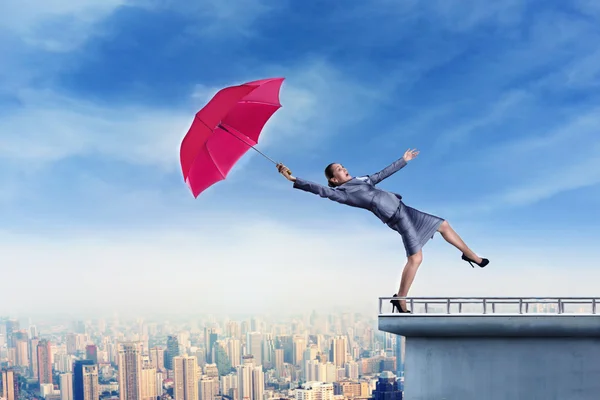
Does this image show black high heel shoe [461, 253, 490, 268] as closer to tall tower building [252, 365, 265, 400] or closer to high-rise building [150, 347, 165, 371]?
tall tower building [252, 365, 265, 400]

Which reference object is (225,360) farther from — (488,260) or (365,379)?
(488,260)

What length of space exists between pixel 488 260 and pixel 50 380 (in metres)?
93.6

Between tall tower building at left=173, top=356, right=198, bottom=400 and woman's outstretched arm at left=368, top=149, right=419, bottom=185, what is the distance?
3145 inches

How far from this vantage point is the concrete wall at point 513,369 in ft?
32.1

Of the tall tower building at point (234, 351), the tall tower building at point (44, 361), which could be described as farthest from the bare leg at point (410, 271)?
the tall tower building at point (44, 361)

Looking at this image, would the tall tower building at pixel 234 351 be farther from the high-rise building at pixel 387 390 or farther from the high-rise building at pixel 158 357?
the high-rise building at pixel 387 390

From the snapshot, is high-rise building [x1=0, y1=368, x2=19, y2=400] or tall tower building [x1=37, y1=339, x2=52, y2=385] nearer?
high-rise building [x1=0, y1=368, x2=19, y2=400]

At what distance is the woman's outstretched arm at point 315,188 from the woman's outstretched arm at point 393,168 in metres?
0.47

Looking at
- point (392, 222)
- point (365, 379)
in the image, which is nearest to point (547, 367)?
point (392, 222)

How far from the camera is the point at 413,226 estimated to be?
412 inches

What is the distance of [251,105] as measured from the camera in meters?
9.95

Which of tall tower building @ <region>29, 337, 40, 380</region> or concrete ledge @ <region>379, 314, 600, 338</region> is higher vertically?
concrete ledge @ <region>379, 314, 600, 338</region>

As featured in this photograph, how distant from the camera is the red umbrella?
31.8 feet

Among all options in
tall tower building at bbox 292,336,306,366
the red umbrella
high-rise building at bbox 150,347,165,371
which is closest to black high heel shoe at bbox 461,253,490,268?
the red umbrella
